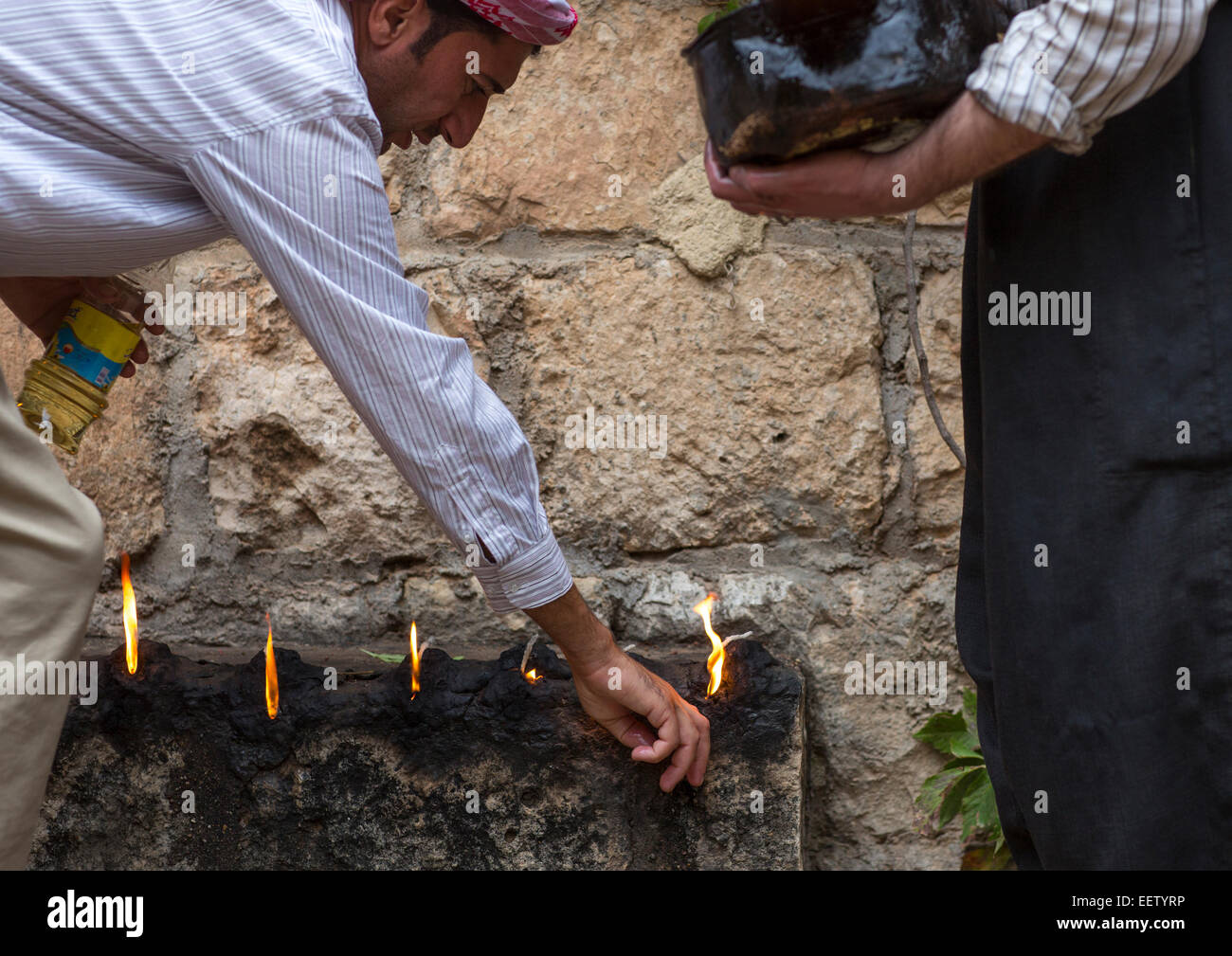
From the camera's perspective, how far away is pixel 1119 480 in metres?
1.02

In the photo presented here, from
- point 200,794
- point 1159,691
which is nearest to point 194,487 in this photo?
point 200,794

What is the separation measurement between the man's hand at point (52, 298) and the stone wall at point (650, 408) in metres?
0.41

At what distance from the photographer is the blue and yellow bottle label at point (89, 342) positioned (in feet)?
4.63

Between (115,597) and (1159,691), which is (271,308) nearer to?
(115,597)

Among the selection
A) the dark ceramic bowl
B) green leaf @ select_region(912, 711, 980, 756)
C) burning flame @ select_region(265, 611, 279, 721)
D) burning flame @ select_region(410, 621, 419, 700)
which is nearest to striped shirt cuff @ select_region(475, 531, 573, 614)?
burning flame @ select_region(410, 621, 419, 700)

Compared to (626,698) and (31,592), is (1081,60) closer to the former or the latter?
(626,698)

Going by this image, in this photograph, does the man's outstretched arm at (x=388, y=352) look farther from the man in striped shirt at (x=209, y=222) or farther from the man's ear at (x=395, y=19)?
the man's ear at (x=395, y=19)

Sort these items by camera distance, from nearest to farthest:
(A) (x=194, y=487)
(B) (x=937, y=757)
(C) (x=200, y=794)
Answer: (C) (x=200, y=794) → (B) (x=937, y=757) → (A) (x=194, y=487)

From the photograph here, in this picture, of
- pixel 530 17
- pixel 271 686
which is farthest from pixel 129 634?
pixel 530 17

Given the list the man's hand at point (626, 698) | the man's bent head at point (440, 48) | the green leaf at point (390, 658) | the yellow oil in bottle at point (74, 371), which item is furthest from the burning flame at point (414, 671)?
the man's bent head at point (440, 48)

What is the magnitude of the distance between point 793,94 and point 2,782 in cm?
97

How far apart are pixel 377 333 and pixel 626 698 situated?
51 cm

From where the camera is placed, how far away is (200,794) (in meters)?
1.53

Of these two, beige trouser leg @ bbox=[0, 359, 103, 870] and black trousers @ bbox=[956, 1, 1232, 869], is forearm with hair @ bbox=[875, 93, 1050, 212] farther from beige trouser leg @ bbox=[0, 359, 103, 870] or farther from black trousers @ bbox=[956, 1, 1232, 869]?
beige trouser leg @ bbox=[0, 359, 103, 870]
